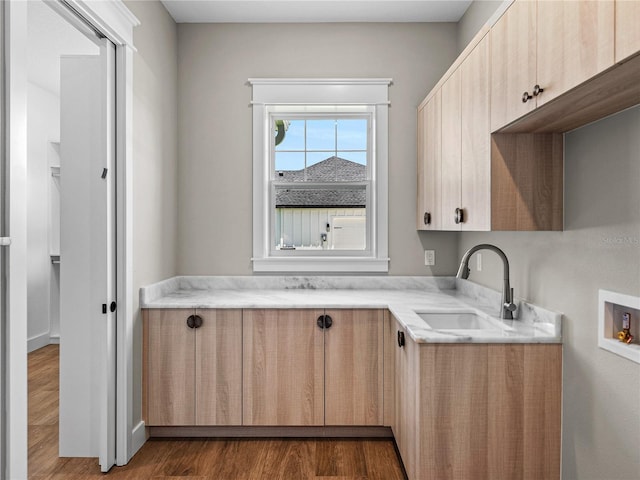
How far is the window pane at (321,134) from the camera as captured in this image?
131 inches

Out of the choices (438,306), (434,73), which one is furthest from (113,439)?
(434,73)

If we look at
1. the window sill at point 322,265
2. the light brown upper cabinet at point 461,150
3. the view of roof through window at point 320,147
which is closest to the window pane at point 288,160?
the view of roof through window at point 320,147

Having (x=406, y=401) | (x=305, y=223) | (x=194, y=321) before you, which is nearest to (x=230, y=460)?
(x=194, y=321)

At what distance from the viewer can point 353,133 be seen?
3326 millimetres

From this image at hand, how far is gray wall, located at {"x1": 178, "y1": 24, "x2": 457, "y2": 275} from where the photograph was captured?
3.22 metres

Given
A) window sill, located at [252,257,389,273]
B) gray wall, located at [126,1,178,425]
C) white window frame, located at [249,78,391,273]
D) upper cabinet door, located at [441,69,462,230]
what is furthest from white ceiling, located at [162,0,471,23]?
window sill, located at [252,257,389,273]

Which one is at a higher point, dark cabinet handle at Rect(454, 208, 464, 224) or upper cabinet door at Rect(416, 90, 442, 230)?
upper cabinet door at Rect(416, 90, 442, 230)

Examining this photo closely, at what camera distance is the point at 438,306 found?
2.60 meters

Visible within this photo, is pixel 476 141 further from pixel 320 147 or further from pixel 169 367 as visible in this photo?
pixel 169 367

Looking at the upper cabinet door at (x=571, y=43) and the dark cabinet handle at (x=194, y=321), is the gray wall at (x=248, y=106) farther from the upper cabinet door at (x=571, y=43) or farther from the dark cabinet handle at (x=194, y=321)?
the upper cabinet door at (x=571, y=43)

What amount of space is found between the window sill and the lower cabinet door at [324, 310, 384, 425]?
2.18 ft

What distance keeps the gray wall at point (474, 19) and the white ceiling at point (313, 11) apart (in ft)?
0.20

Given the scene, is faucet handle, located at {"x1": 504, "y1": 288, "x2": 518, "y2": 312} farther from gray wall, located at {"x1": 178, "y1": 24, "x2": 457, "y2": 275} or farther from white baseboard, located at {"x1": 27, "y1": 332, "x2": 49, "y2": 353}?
white baseboard, located at {"x1": 27, "y1": 332, "x2": 49, "y2": 353}

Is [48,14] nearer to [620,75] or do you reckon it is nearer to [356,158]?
[356,158]
